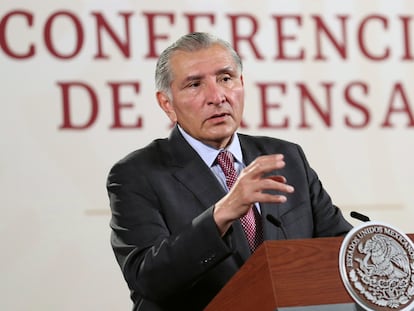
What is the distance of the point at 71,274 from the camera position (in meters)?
3.72

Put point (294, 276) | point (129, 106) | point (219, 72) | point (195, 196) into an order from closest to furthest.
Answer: point (294, 276) < point (195, 196) < point (219, 72) < point (129, 106)

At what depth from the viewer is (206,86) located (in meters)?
2.86

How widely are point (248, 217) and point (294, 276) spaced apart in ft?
2.24

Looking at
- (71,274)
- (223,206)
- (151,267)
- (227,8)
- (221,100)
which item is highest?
(227,8)

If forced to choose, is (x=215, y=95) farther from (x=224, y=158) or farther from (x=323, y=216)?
(x=323, y=216)

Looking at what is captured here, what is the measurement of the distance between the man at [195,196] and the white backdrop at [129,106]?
875 mm

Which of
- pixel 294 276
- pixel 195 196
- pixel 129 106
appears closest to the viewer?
pixel 294 276

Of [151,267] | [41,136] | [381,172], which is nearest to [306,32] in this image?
[381,172]

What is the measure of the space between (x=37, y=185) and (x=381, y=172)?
1.36 m

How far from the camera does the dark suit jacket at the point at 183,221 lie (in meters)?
2.46

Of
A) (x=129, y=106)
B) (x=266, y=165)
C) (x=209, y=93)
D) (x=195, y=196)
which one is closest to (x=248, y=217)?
(x=195, y=196)

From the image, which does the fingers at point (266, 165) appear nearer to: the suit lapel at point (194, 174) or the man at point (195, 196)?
the man at point (195, 196)

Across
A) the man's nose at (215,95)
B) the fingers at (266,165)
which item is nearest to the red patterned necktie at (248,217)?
the man's nose at (215,95)

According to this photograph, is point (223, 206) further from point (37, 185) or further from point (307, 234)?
point (37, 185)
